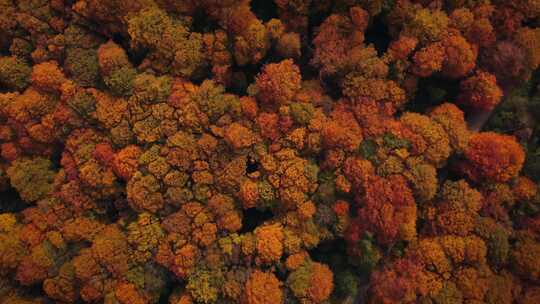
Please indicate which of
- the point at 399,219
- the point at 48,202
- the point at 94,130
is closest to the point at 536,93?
the point at 399,219

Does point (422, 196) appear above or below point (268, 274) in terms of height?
above

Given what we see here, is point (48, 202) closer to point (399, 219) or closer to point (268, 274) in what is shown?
point (268, 274)

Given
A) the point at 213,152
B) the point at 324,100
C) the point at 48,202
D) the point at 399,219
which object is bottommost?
the point at 48,202

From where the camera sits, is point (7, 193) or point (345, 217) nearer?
point (345, 217)

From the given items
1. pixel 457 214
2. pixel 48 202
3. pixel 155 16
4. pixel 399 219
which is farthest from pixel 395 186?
pixel 48 202

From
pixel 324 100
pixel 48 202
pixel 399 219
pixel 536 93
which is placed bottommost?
pixel 48 202

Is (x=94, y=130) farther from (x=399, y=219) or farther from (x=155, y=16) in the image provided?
(x=399, y=219)

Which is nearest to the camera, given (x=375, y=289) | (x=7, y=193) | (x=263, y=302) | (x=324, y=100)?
(x=263, y=302)

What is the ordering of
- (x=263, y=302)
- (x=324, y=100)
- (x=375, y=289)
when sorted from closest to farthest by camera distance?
(x=263, y=302) → (x=375, y=289) → (x=324, y=100)

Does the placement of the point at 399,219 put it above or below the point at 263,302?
above
